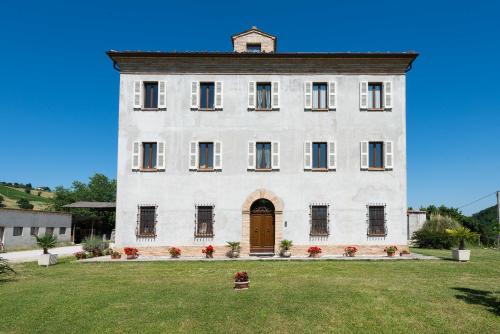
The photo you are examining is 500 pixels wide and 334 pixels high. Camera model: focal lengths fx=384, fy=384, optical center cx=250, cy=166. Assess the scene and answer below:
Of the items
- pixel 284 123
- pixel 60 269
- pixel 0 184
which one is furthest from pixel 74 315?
pixel 0 184

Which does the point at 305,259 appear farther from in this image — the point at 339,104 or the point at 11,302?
the point at 11,302

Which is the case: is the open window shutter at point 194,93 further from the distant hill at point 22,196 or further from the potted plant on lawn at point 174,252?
the distant hill at point 22,196

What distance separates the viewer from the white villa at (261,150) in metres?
19.4

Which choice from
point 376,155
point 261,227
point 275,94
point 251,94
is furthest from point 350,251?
point 251,94

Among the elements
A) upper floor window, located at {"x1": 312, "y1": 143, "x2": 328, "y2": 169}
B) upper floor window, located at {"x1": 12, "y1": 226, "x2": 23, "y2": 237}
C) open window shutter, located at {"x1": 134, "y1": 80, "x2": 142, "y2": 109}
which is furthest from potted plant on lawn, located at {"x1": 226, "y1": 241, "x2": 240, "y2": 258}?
upper floor window, located at {"x1": 12, "y1": 226, "x2": 23, "y2": 237}

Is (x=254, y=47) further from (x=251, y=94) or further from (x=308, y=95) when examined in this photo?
(x=308, y=95)

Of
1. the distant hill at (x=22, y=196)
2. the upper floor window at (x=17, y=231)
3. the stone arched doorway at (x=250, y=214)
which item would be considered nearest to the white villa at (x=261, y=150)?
the stone arched doorway at (x=250, y=214)

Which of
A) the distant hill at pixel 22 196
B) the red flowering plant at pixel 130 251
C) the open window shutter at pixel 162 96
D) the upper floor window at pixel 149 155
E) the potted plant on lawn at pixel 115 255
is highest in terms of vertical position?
the open window shutter at pixel 162 96

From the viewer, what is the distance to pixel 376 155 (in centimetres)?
1988

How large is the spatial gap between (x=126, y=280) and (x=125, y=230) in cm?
720

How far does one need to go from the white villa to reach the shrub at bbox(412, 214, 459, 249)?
7.52m

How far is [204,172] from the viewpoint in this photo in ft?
64.5

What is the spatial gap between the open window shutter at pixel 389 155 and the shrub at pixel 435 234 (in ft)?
28.4

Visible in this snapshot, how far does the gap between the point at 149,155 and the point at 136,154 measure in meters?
0.65
